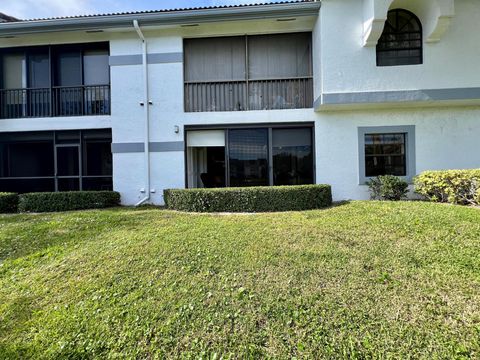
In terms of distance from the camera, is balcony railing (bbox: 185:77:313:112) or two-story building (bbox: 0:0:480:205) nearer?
two-story building (bbox: 0:0:480:205)

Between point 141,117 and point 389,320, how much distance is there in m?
9.54

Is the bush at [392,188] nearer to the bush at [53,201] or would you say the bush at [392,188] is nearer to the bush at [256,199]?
the bush at [256,199]

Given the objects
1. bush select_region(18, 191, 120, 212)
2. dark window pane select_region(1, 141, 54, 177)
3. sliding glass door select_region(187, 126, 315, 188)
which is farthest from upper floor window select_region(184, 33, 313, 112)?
dark window pane select_region(1, 141, 54, 177)

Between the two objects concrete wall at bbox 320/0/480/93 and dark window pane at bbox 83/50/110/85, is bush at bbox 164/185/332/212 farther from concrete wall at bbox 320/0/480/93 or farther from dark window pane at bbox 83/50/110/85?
dark window pane at bbox 83/50/110/85

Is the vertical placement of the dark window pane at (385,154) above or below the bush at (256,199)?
above

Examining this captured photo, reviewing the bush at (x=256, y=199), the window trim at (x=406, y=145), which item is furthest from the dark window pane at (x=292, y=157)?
the bush at (x=256, y=199)

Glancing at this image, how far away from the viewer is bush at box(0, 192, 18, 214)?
9055 millimetres

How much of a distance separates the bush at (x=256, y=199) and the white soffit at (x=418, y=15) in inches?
194

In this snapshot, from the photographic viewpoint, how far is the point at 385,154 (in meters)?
9.54

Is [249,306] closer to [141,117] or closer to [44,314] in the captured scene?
[44,314]

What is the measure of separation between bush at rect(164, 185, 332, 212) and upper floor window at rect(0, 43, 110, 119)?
18.2ft

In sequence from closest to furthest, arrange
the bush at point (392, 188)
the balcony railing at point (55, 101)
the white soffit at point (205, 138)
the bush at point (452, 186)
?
the bush at point (452, 186) → the bush at point (392, 188) → the white soffit at point (205, 138) → the balcony railing at point (55, 101)

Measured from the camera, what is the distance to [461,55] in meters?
8.76

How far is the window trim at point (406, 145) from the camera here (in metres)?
9.27
